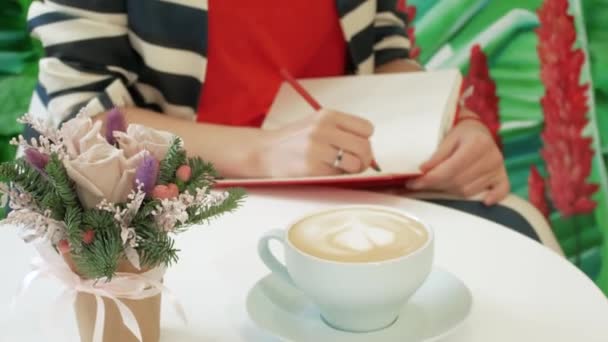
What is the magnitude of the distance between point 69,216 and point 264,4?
1.88 ft

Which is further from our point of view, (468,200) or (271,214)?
(468,200)

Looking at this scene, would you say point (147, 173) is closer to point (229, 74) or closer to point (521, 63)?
point (229, 74)

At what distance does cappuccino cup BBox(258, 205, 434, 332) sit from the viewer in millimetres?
474

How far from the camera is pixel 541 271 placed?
59cm

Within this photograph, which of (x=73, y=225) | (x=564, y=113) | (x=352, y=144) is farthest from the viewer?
(x=564, y=113)

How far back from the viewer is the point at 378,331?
0.52 meters

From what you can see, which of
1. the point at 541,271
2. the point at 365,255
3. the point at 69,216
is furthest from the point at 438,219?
the point at 69,216

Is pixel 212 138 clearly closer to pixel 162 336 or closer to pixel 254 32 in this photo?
pixel 254 32

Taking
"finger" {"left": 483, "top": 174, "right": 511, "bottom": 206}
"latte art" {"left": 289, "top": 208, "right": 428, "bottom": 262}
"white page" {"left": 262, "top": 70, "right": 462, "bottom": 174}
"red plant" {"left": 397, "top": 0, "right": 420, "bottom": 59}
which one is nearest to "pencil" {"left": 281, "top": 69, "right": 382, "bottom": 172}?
"white page" {"left": 262, "top": 70, "right": 462, "bottom": 174}

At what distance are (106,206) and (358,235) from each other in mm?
168

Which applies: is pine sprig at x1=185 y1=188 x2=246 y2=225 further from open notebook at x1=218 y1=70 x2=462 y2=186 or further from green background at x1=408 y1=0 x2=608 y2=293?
green background at x1=408 y1=0 x2=608 y2=293

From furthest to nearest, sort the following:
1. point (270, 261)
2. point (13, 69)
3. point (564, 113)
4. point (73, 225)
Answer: point (564, 113), point (13, 69), point (270, 261), point (73, 225)

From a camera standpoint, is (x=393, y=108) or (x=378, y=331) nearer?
(x=378, y=331)

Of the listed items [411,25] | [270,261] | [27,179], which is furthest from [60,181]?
[411,25]
